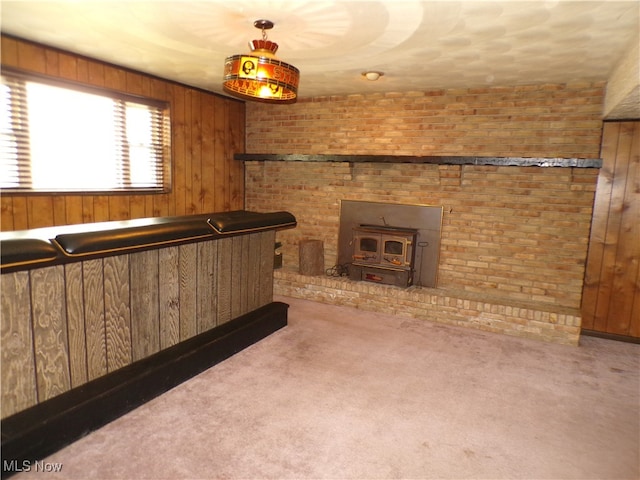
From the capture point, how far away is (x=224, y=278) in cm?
323

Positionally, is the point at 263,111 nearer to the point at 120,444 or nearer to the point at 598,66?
the point at 598,66

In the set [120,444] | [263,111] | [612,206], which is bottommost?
[120,444]

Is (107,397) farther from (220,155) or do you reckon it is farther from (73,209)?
(220,155)

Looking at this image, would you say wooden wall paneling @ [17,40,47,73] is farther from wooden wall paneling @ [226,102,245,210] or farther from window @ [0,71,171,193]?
wooden wall paneling @ [226,102,245,210]

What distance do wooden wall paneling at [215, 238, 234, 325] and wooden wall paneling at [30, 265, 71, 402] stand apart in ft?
3.82

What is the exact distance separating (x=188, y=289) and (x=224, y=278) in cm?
38

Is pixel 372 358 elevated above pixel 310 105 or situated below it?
below

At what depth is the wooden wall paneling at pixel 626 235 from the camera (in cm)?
371

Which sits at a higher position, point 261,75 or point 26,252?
point 261,75

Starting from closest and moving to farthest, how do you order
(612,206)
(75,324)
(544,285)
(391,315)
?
(75,324) → (612,206) → (544,285) → (391,315)

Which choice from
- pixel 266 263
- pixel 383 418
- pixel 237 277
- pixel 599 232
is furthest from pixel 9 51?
pixel 599 232

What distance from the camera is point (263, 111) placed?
17.8ft

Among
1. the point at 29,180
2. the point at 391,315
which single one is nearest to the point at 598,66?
the point at 391,315

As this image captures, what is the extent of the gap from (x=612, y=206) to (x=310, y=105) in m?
3.34
